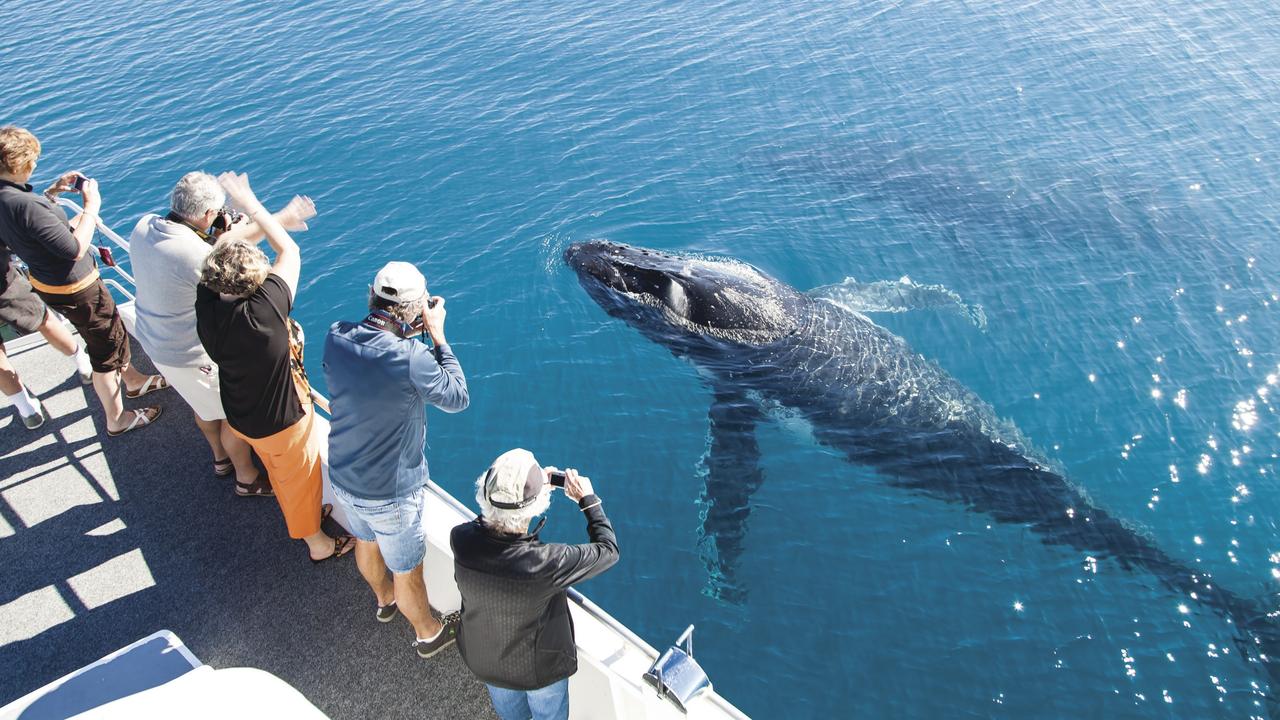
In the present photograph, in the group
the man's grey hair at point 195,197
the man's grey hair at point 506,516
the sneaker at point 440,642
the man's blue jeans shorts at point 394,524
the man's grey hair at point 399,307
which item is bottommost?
the sneaker at point 440,642

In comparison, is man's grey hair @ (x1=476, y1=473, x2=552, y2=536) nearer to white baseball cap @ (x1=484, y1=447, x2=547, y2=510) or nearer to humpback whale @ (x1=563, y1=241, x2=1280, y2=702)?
white baseball cap @ (x1=484, y1=447, x2=547, y2=510)

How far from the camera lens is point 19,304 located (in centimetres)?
787

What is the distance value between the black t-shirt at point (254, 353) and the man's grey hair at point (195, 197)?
2.59ft

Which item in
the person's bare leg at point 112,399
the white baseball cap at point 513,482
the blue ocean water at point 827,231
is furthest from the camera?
the blue ocean water at point 827,231

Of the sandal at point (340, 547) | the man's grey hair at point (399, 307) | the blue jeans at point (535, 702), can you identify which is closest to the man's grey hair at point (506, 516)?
the blue jeans at point (535, 702)

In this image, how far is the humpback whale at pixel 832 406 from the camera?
9773 millimetres

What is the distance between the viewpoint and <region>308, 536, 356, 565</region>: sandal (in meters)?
6.89

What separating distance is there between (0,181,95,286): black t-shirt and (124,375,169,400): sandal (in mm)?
1688

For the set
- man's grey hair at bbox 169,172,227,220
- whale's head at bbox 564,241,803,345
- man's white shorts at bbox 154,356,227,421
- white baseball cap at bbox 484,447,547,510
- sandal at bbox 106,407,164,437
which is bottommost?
whale's head at bbox 564,241,803,345

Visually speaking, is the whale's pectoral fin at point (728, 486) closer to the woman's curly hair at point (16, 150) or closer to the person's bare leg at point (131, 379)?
the person's bare leg at point (131, 379)

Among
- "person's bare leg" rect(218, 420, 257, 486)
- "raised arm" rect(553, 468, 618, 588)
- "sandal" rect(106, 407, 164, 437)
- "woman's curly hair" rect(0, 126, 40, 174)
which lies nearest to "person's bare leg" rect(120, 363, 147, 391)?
"sandal" rect(106, 407, 164, 437)

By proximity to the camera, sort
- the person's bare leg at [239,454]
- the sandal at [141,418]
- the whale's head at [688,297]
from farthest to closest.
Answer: the whale's head at [688,297] → the sandal at [141,418] → the person's bare leg at [239,454]

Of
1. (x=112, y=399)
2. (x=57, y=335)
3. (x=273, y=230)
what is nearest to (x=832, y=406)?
(x=273, y=230)

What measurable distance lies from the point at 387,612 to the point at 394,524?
1.27 m
